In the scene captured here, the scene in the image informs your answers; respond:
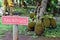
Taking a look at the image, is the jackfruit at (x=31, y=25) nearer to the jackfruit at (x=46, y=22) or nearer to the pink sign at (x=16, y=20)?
the jackfruit at (x=46, y=22)

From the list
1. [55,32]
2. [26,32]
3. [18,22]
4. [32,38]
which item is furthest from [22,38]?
[18,22]

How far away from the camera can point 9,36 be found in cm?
721

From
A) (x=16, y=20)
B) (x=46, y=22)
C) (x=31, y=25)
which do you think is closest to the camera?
(x=16, y=20)

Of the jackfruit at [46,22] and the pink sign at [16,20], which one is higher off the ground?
the pink sign at [16,20]

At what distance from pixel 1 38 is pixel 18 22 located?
299 cm

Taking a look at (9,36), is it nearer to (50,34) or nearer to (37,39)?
(37,39)

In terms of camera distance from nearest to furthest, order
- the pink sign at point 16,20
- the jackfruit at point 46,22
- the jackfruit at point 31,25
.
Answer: the pink sign at point 16,20 < the jackfruit at point 31,25 < the jackfruit at point 46,22

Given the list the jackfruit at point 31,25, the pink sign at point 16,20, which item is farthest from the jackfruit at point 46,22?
the pink sign at point 16,20

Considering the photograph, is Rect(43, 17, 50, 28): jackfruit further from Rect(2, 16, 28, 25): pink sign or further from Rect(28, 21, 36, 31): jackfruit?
Rect(2, 16, 28, 25): pink sign

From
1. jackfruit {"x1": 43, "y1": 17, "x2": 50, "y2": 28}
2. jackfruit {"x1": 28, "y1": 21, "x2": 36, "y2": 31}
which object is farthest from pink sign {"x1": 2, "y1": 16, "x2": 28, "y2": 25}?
jackfruit {"x1": 43, "y1": 17, "x2": 50, "y2": 28}

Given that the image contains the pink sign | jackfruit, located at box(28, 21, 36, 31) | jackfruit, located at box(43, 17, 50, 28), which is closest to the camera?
the pink sign

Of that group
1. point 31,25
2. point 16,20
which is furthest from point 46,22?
point 16,20

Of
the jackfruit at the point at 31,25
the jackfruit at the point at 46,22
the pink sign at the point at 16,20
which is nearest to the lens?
the pink sign at the point at 16,20

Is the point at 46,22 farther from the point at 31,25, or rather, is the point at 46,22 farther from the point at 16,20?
the point at 16,20
